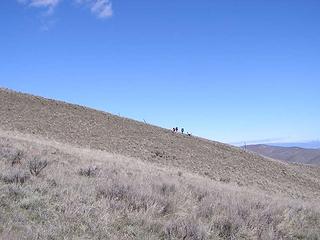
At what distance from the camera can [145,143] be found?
52.8m

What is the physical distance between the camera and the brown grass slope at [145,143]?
150ft

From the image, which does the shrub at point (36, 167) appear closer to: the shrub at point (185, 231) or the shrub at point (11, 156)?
the shrub at point (11, 156)

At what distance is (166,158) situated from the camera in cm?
4831

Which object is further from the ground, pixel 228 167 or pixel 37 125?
pixel 37 125

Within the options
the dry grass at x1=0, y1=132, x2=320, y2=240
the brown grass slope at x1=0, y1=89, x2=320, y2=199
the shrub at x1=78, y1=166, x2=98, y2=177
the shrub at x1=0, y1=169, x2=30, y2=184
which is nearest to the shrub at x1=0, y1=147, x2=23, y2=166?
the shrub at x1=78, y1=166, x2=98, y2=177

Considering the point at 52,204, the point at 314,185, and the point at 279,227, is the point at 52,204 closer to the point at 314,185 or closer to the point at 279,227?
the point at 279,227

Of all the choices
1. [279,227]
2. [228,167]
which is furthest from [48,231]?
[228,167]

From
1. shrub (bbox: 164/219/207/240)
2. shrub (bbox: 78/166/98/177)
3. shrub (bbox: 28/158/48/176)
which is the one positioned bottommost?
shrub (bbox: 164/219/207/240)

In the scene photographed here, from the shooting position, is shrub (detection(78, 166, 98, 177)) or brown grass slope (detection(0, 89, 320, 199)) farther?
brown grass slope (detection(0, 89, 320, 199))

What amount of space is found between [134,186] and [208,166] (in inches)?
1540

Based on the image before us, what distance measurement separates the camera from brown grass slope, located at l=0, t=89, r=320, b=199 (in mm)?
45656

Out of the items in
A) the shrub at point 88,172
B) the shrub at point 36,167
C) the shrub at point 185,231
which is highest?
the shrub at point 36,167

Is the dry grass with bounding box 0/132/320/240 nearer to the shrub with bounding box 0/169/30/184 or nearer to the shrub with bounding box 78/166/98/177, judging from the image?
the shrub with bounding box 0/169/30/184

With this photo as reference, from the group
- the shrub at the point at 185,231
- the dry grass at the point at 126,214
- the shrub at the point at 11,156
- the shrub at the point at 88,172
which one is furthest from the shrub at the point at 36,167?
the shrub at the point at 185,231
